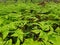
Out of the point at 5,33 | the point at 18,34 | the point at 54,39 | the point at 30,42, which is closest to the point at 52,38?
the point at 54,39

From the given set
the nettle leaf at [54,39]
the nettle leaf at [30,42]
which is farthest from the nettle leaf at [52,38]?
the nettle leaf at [30,42]

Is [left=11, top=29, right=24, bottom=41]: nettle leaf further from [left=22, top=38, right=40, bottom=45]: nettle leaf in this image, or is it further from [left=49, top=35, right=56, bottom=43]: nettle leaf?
[left=49, top=35, right=56, bottom=43]: nettle leaf

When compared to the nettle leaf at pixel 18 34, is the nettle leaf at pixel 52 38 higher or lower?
lower

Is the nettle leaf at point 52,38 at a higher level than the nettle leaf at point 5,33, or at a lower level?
lower

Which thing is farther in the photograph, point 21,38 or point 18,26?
point 18,26

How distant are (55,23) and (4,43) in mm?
A: 1691

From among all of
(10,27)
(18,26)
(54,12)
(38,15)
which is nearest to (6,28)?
(10,27)

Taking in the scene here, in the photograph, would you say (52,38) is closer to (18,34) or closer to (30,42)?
(30,42)

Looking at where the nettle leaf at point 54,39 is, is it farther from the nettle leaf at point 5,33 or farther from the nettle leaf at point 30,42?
the nettle leaf at point 5,33

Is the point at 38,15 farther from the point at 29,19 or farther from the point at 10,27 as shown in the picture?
the point at 10,27

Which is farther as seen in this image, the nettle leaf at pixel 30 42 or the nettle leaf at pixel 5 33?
the nettle leaf at pixel 5 33

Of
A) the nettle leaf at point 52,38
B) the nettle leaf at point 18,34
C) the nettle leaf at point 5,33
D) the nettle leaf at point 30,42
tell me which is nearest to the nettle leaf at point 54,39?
the nettle leaf at point 52,38

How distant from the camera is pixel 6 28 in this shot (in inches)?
147

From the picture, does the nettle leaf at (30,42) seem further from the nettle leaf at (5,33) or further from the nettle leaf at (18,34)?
the nettle leaf at (5,33)
